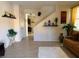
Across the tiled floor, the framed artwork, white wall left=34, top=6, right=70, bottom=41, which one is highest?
the framed artwork

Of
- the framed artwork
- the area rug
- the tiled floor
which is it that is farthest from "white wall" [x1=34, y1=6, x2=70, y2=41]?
the area rug

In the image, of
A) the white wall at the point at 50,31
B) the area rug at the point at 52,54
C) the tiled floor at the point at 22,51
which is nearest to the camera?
the area rug at the point at 52,54

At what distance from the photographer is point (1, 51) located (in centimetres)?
448

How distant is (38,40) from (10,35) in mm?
3035

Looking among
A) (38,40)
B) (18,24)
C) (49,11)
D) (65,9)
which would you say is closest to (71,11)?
(65,9)

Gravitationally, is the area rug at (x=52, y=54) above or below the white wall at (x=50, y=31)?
below

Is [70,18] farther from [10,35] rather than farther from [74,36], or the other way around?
[10,35]

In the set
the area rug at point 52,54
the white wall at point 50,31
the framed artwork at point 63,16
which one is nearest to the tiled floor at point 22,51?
the area rug at point 52,54

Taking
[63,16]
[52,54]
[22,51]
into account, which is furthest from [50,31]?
[52,54]

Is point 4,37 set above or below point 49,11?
below

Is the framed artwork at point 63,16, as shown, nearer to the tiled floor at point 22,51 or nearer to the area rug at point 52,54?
the tiled floor at point 22,51

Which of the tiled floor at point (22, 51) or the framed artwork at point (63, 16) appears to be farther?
the framed artwork at point (63, 16)

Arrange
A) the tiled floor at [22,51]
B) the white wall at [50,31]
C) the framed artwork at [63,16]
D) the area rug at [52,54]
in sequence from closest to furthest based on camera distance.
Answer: the area rug at [52,54], the tiled floor at [22,51], the white wall at [50,31], the framed artwork at [63,16]

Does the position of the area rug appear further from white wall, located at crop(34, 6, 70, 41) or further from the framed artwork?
the framed artwork
